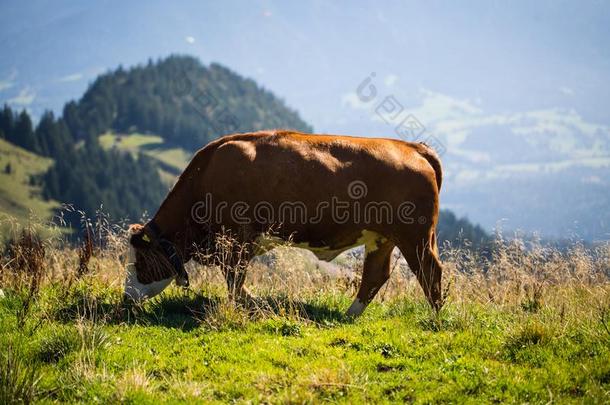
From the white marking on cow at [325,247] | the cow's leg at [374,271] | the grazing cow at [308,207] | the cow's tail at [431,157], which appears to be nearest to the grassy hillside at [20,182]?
the grazing cow at [308,207]

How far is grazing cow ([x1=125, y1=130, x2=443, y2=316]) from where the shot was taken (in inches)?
370

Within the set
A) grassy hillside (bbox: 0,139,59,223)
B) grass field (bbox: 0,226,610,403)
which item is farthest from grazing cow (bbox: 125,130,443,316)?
grassy hillside (bbox: 0,139,59,223)

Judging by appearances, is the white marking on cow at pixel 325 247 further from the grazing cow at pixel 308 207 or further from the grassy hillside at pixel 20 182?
the grassy hillside at pixel 20 182

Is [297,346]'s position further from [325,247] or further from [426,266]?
[426,266]

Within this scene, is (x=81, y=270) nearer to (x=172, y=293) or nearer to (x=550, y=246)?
(x=172, y=293)

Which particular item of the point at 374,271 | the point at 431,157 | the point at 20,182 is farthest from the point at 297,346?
the point at 20,182

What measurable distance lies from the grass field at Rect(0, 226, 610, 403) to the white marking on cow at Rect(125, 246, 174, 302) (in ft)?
0.88

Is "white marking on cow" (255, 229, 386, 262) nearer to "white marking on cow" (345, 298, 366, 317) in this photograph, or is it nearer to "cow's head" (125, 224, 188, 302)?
"white marking on cow" (345, 298, 366, 317)

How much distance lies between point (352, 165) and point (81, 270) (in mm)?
5382

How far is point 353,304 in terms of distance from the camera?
9672 millimetres

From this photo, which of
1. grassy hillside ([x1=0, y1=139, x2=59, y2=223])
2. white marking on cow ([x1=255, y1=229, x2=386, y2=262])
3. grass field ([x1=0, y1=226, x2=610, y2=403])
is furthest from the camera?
grassy hillside ([x1=0, y1=139, x2=59, y2=223])

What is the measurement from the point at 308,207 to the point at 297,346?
2.56 meters

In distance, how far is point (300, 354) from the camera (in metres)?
7.45

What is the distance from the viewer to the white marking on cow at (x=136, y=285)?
9492mm
